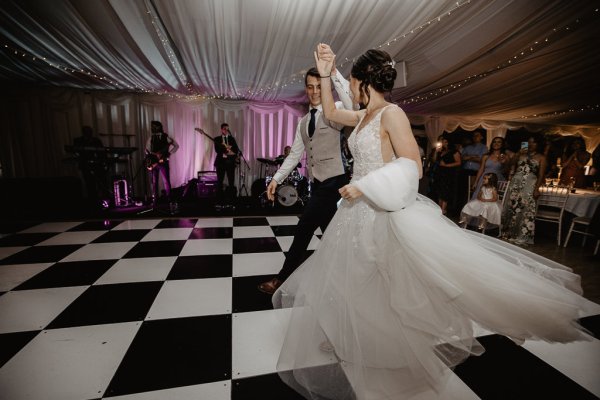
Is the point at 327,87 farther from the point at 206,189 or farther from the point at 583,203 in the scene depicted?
the point at 206,189

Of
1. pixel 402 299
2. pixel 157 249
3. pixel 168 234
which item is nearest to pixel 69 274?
pixel 157 249

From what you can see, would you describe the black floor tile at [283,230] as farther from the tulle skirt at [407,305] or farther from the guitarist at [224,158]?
the guitarist at [224,158]

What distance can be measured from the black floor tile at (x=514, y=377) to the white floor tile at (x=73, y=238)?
3318 mm

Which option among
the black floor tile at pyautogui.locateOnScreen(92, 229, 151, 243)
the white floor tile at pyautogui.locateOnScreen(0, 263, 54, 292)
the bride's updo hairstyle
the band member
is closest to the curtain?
the band member

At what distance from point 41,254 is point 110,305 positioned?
1.41 metres

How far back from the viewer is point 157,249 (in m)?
2.46

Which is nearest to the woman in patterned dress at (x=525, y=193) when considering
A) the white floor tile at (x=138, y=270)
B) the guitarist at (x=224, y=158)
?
the white floor tile at (x=138, y=270)

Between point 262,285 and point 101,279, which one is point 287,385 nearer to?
point 262,285

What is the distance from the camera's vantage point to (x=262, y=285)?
1.72 m

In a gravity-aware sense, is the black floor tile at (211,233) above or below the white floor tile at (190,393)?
below

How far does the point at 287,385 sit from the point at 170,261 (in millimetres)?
1589

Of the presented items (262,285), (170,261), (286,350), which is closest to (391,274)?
(286,350)

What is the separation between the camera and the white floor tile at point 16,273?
5.68 ft

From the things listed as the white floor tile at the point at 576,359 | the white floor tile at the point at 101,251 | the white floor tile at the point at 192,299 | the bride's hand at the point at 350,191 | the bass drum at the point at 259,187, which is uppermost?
the bride's hand at the point at 350,191
